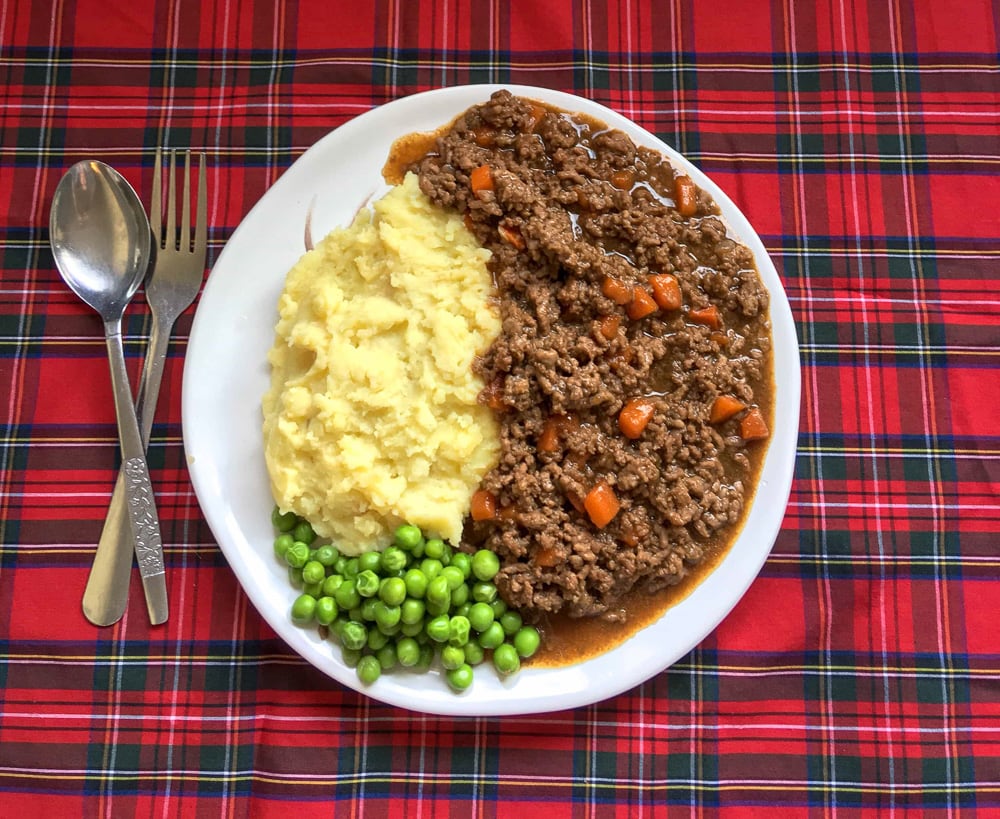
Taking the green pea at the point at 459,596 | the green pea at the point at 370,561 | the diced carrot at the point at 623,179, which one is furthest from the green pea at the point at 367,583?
the diced carrot at the point at 623,179

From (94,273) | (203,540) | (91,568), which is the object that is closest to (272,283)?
(94,273)

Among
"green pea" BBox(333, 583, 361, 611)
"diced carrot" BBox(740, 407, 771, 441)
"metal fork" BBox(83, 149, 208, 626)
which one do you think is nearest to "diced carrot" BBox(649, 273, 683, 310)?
"diced carrot" BBox(740, 407, 771, 441)

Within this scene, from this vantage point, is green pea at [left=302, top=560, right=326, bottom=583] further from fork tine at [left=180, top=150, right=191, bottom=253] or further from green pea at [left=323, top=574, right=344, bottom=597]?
fork tine at [left=180, top=150, right=191, bottom=253]

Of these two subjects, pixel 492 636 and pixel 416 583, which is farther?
pixel 492 636

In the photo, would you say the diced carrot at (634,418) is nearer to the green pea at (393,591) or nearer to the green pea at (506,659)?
the green pea at (506,659)

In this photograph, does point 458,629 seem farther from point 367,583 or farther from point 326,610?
point 326,610

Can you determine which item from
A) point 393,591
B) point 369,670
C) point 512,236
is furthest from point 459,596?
point 512,236
